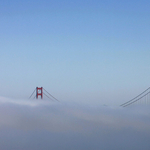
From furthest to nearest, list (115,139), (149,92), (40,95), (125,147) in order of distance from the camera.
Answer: (115,139), (125,147), (40,95), (149,92)

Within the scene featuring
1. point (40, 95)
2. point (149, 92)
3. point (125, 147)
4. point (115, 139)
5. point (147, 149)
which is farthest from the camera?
point (115, 139)

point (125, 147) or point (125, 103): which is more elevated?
point (125, 103)

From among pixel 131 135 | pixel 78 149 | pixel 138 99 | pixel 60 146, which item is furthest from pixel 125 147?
pixel 138 99

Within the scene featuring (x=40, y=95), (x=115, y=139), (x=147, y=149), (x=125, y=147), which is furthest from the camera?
(x=115, y=139)

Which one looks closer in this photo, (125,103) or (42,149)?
Result: (125,103)

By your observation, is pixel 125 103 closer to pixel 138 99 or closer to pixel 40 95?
pixel 138 99

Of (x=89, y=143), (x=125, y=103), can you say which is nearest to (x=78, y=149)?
(x=89, y=143)

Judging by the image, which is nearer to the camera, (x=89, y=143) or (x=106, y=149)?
(x=106, y=149)

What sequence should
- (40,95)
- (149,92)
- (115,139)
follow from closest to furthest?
(149,92) → (40,95) → (115,139)

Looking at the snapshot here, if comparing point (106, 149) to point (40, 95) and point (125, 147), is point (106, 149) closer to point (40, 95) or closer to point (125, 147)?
point (125, 147)
